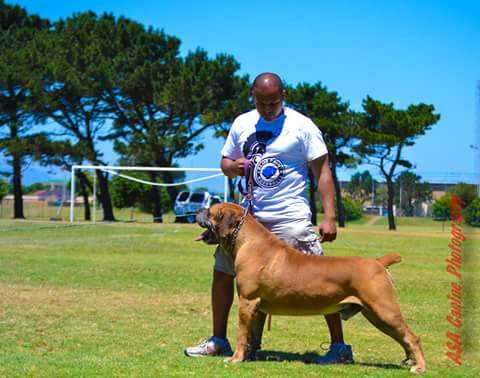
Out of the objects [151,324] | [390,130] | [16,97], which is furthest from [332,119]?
[151,324]

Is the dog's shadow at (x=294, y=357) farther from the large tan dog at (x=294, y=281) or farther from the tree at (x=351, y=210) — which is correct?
the tree at (x=351, y=210)

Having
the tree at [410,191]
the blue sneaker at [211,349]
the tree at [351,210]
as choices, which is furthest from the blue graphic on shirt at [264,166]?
the tree at [351,210]

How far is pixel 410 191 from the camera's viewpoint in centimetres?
5047

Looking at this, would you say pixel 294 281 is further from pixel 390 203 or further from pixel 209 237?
pixel 390 203

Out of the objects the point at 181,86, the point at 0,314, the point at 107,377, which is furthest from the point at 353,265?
the point at 181,86

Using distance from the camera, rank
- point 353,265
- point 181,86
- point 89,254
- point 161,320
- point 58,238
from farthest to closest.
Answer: point 181,86
point 58,238
point 89,254
point 161,320
point 353,265

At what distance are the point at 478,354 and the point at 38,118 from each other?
143ft

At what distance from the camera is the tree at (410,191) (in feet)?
159

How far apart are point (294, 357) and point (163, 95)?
40344 millimetres

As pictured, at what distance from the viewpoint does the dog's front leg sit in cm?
579

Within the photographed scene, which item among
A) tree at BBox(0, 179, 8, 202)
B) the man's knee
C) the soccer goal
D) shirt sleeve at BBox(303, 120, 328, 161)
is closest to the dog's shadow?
the man's knee

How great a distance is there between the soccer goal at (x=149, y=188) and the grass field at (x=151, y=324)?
43.4 feet

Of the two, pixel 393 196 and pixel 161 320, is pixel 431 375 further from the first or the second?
pixel 393 196

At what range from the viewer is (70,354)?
670 centimetres
